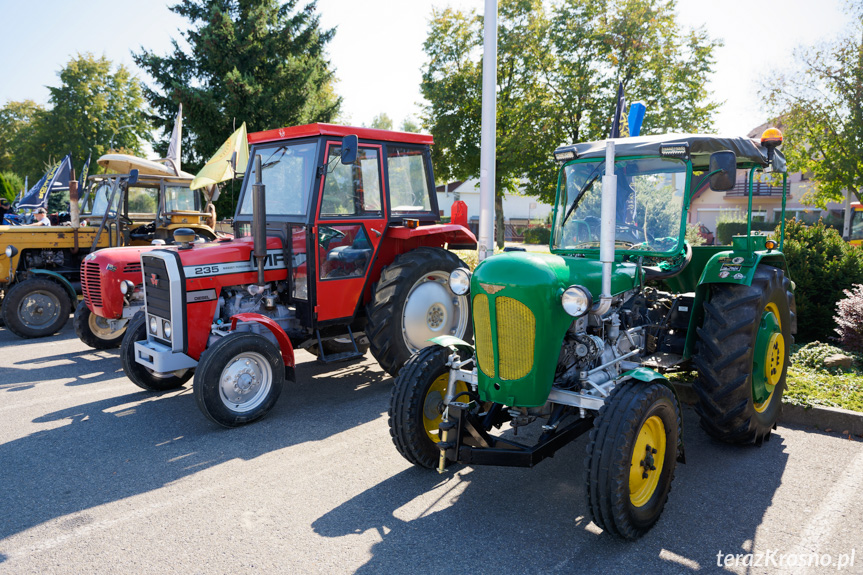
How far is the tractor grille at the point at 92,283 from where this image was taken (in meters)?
6.80

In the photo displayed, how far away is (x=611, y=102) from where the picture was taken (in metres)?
15.9

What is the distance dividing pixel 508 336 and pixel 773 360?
8.47 feet

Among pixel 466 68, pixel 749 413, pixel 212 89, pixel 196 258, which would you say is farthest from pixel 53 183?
pixel 749 413

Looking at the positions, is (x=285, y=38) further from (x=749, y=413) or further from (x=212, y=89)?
(x=749, y=413)

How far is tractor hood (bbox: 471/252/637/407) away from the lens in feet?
10.9

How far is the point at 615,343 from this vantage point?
12.7 feet

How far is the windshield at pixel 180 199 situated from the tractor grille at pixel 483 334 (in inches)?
305

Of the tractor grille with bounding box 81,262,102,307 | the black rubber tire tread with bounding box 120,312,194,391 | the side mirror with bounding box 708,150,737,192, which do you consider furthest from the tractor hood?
the tractor grille with bounding box 81,262,102,307

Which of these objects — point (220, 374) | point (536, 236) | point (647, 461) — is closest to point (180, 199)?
point (220, 374)

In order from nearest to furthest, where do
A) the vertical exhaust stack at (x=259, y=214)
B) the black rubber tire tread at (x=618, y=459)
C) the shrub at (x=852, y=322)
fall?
the black rubber tire tread at (x=618, y=459)
the vertical exhaust stack at (x=259, y=214)
the shrub at (x=852, y=322)

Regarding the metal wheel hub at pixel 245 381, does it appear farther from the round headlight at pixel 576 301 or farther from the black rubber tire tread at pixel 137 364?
the round headlight at pixel 576 301

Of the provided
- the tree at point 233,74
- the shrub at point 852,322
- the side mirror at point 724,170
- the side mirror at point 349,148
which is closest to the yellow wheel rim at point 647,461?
the side mirror at point 724,170

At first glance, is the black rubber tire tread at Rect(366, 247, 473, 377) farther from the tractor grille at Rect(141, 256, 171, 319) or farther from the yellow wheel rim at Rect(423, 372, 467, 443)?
the tractor grille at Rect(141, 256, 171, 319)

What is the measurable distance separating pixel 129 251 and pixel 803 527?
7009 millimetres
